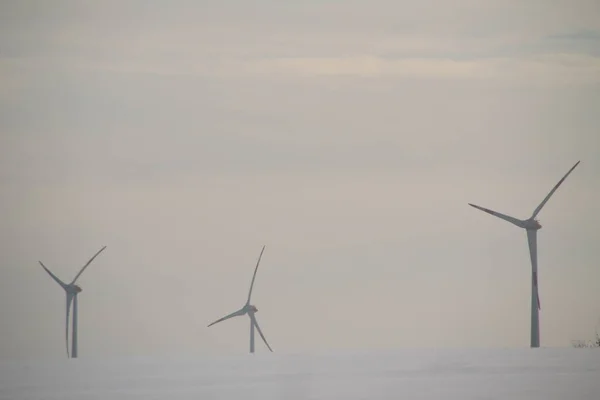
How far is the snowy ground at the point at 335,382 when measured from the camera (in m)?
106

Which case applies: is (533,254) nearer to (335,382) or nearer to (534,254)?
(534,254)

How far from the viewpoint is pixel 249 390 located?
11725 centimetres

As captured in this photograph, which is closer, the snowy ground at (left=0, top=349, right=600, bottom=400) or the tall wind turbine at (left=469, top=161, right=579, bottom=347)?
the snowy ground at (left=0, top=349, right=600, bottom=400)

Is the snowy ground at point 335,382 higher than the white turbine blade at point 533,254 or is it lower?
lower

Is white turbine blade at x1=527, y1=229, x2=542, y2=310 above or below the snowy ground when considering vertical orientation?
above

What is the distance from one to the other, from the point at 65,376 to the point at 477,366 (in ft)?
128

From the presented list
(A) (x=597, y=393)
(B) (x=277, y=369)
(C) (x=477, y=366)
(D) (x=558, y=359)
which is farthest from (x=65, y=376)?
(A) (x=597, y=393)

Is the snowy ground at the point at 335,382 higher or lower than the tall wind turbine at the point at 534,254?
lower

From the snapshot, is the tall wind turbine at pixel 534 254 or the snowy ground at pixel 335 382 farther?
the tall wind turbine at pixel 534 254

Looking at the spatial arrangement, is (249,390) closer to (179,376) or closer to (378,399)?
(378,399)

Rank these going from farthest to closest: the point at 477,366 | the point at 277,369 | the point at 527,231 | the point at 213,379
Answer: the point at 527,231 → the point at 277,369 → the point at 477,366 → the point at 213,379

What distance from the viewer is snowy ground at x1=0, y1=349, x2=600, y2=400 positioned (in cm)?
10644

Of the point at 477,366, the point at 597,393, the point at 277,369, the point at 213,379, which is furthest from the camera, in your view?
the point at 277,369

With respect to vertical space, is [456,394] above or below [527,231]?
below
